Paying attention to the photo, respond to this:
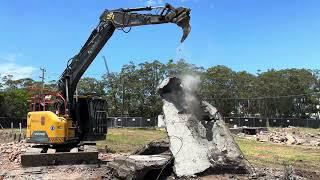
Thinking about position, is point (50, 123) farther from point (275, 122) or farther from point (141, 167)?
point (275, 122)

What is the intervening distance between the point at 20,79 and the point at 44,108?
270ft

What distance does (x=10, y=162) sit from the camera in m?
19.5

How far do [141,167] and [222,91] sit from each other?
237ft

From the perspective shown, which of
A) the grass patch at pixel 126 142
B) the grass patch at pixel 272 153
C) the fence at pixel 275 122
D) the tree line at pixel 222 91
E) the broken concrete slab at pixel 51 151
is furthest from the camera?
the tree line at pixel 222 91

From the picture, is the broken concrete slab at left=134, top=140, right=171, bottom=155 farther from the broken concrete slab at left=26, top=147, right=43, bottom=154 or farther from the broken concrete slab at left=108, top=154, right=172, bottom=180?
the broken concrete slab at left=26, top=147, right=43, bottom=154

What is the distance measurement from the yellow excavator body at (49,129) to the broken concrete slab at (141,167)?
5114 mm

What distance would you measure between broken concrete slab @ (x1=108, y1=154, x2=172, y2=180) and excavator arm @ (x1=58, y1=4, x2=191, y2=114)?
4.67 meters

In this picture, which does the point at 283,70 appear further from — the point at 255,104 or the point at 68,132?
the point at 68,132

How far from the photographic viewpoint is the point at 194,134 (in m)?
13.7

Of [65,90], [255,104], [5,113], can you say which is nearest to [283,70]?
[255,104]

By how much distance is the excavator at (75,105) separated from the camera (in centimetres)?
1789

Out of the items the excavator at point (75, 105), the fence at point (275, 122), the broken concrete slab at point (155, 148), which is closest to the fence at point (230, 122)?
the fence at point (275, 122)

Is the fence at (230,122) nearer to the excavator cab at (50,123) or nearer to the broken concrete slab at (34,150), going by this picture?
the excavator cab at (50,123)

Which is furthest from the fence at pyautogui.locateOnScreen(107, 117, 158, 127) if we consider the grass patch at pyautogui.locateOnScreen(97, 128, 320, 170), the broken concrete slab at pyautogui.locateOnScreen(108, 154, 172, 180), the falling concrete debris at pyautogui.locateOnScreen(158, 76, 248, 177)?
the broken concrete slab at pyautogui.locateOnScreen(108, 154, 172, 180)
